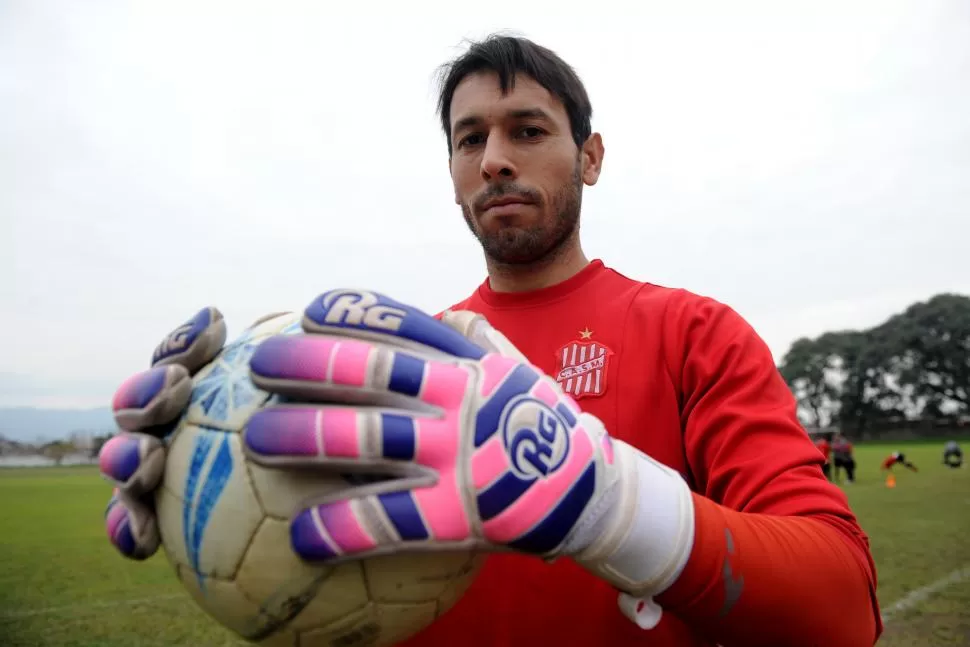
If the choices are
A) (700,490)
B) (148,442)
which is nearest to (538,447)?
(148,442)

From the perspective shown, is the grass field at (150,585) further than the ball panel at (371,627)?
Yes

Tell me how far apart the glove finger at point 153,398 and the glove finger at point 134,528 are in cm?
13

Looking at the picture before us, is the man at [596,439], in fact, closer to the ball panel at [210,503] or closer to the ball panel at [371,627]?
the ball panel at [210,503]

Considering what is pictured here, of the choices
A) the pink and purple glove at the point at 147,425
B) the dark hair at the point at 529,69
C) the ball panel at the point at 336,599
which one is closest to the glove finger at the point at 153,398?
the pink and purple glove at the point at 147,425

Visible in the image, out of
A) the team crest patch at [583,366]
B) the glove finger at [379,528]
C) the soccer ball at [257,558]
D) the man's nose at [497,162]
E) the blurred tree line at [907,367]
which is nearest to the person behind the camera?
the glove finger at [379,528]

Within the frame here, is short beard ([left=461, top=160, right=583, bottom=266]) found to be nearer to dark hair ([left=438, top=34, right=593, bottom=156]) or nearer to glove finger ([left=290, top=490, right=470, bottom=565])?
dark hair ([left=438, top=34, right=593, bottom=156])

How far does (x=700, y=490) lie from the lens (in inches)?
63.6

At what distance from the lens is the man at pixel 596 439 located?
104cm

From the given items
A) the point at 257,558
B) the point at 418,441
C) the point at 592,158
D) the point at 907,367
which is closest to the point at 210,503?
the point at 257,558

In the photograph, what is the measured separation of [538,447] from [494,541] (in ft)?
0.49

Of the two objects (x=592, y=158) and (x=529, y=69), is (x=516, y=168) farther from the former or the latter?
(x=592, y=158)

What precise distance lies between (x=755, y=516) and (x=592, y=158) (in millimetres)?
1271

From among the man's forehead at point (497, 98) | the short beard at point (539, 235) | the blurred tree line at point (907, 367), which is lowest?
the blurred tree line at point (907, 367)

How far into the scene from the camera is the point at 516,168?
1.85m
